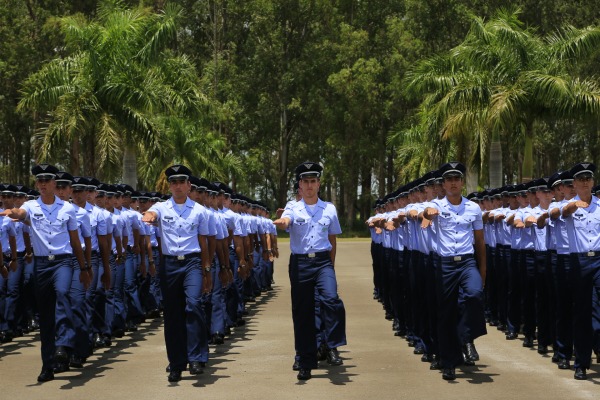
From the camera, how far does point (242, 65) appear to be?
6788 cm

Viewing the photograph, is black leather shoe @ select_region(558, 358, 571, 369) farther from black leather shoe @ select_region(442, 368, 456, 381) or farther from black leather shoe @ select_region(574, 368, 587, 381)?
black leather shoe @ select_region(442, 368, 456, 381)

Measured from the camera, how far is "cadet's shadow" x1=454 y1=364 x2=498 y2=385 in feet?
35.7

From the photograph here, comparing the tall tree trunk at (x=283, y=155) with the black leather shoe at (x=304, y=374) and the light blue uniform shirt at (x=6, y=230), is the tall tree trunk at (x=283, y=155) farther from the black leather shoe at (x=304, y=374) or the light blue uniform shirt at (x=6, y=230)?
the black leather shoe at (x=304, y=374)

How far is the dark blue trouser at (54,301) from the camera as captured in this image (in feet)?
36.8

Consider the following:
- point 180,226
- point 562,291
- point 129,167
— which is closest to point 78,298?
point 180,226

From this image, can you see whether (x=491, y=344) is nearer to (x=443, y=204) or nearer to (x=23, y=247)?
(x=443, y=204)

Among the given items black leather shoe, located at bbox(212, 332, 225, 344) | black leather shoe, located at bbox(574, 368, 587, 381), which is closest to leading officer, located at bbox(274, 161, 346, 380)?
black leather shoe, located at bbox(574, 368, 587, 381)

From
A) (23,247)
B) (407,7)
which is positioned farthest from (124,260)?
(407,7)

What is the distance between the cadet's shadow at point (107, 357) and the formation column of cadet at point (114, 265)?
169 mm

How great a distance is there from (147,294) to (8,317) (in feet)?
10.1

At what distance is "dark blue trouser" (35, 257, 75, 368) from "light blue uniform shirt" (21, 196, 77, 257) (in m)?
0.12

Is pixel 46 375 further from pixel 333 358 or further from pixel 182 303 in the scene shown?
pixel 333 358

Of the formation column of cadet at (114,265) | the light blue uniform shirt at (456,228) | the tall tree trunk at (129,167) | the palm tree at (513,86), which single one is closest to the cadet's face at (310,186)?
the formation column of cadet at (114,265)

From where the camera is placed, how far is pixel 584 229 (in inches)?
447
